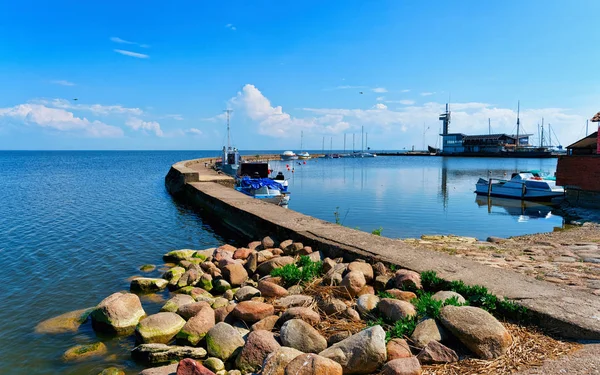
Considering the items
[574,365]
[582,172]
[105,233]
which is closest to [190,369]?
[574,365]

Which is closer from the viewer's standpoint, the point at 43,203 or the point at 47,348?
the point at 47,348

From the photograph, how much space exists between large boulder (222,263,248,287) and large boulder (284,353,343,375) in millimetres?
4561

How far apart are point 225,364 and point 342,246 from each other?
3.85 m

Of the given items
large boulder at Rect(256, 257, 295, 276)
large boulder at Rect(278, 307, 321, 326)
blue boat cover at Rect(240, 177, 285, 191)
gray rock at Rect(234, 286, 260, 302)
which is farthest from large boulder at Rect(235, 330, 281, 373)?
blue boat cover at Rect(240, 177, 285, 191)

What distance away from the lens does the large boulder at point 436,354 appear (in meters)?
4.07

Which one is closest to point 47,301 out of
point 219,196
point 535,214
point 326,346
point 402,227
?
point 326,346

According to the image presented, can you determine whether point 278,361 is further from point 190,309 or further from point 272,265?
point 272,265

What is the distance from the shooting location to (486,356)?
13.3ft

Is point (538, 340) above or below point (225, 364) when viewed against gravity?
above

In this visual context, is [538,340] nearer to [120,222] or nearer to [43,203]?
[120,222]

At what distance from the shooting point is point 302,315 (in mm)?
5309

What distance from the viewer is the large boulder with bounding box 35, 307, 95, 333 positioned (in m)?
7.02

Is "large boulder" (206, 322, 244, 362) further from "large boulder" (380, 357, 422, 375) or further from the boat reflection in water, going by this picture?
the boat reflection in water

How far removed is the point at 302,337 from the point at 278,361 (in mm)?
620
